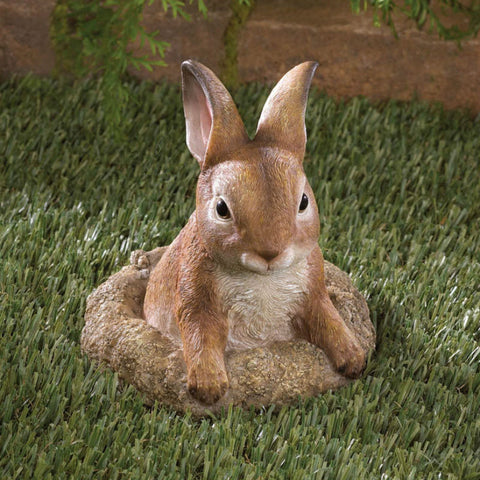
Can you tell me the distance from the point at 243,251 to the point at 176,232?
1263 millimetres

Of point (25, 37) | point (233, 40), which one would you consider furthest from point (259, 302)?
point (25, 37)

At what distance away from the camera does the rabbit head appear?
7.38 ft

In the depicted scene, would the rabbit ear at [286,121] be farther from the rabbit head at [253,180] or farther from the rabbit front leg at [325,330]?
the rabbit front leg at [325,330]

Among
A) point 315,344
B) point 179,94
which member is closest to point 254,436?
point 315,344

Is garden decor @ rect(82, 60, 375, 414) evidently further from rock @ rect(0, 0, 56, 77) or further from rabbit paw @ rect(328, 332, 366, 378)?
rock @ rect(0, 0, 56, 77)

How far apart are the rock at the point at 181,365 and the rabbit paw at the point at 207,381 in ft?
0.15

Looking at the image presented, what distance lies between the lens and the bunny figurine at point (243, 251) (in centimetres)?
227

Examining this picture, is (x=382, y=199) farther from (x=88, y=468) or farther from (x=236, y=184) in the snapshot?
(x=88, y=468)

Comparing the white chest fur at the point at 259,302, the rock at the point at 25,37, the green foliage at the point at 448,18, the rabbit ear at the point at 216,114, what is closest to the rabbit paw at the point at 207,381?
the white chest fur at the point at 259,302

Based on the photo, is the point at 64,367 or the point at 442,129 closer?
the point at 64,367

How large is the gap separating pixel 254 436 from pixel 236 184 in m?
0.73

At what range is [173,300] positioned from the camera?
8.41ft

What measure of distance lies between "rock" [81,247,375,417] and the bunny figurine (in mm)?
45

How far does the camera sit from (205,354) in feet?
7.86
